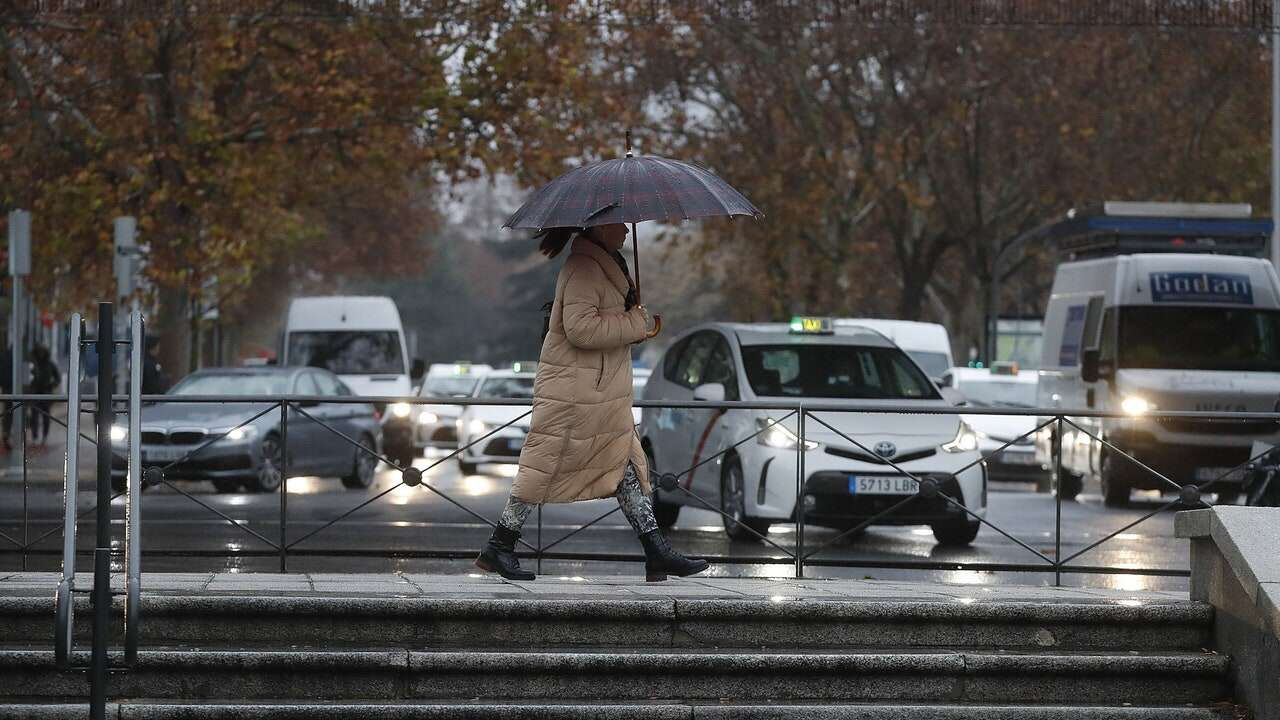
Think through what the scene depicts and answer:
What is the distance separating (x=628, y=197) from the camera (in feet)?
30.5

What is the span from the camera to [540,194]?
379 inches

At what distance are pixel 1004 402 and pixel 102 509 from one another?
23.2 meters

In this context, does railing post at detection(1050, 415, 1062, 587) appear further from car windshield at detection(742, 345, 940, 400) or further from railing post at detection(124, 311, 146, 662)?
railing post at detection(124, 311, 146, 662)

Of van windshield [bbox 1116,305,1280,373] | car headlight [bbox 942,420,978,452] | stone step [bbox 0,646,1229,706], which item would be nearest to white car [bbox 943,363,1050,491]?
van windshield [bbox 1116,305,1280,373]

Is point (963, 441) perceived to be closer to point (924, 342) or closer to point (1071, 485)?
point (1071, 485)

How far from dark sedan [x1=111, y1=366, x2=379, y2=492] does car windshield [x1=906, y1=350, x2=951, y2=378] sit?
42.0 ft

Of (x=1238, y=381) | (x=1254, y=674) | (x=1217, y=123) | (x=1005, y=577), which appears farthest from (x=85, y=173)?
(x=1217, y=123)

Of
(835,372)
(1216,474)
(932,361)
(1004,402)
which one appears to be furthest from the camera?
(1004,402)

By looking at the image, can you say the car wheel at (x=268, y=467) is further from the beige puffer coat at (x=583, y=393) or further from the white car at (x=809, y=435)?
the beige puffer coat at (x=583, y=393)

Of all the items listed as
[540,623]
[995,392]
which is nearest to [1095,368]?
[995,392]

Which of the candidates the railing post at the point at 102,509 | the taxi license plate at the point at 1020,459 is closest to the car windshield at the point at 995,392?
the taxi license plate at the point at 1020,459

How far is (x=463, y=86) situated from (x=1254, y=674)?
2023 cm

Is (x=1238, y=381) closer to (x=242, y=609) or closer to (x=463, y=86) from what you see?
(x=463, y=86)

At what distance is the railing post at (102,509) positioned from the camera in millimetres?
6859
